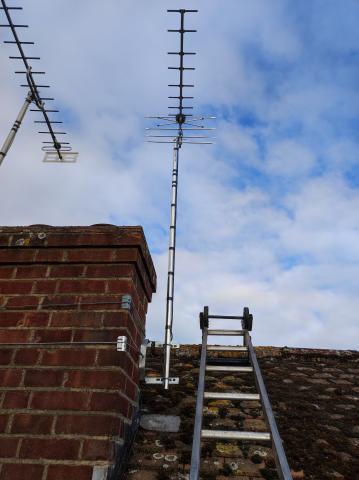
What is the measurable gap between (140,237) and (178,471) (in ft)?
4.48

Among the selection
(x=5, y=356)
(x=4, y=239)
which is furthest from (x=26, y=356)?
(x=4, y=239)

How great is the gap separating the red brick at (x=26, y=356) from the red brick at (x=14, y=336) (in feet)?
0.21

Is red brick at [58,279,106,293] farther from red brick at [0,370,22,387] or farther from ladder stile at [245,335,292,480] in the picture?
ladder stile at [245,335,292,480]

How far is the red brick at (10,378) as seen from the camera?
212 centimetres

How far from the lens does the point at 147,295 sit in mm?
2998

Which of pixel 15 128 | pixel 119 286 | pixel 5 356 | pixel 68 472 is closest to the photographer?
pixel 68 472

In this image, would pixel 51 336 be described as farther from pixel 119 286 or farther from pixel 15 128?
pixel 15 128

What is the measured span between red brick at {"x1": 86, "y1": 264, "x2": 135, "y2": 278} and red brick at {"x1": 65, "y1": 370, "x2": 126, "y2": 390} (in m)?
0.59

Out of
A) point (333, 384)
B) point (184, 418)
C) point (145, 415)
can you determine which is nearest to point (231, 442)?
point (184, 418)

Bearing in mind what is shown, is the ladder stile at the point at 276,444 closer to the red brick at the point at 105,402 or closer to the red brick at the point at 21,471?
the red brick at the point at 105,402

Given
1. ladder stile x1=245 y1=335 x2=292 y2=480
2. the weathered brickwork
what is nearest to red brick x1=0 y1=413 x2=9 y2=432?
the weathered brickwork

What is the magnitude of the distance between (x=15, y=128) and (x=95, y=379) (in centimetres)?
333

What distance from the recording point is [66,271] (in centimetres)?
248

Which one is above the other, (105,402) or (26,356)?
(26,356)
